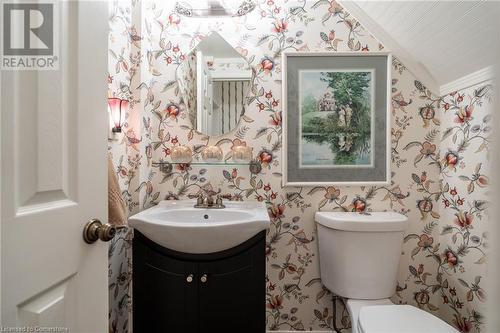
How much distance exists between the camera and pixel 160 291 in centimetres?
110

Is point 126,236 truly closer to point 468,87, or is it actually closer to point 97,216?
point 97,216

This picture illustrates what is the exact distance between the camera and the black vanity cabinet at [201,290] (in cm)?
109

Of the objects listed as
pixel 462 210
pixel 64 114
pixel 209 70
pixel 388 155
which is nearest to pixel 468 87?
pixel 388 155

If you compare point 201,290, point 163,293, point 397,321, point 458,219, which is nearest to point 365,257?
point 397,321

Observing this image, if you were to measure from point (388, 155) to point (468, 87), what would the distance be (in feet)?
1.55

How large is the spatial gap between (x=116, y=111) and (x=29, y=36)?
2.27 ft

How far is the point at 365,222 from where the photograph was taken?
1.27 meters

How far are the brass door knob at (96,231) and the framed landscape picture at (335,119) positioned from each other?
998mm

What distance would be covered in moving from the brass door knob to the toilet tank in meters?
1.02

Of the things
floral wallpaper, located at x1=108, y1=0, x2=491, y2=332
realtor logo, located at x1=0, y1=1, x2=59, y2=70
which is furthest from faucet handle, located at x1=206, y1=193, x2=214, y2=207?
realtor logo, located at x1=0, y1=1, x2=59, y2=70

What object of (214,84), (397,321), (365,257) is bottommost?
(397,321)

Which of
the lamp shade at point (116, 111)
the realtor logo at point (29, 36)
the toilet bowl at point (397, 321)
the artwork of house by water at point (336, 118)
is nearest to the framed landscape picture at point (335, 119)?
the artwork of house by water at point (336, 118)

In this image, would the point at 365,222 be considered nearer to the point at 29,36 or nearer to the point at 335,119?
the point at 335,119

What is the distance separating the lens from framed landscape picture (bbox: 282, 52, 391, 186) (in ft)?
4.86
